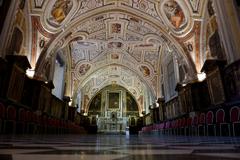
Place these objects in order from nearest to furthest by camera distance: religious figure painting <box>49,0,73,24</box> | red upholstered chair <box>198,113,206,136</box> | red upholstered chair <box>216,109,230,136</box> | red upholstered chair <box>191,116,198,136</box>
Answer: red upholstered chair <box>216,109,230,136</box>
red upholstered chair <box>198,113,206,136</box>
red upholstered chair <box>191,116,198,136</box>
religious figure painting <box>49,0,73,24</box>

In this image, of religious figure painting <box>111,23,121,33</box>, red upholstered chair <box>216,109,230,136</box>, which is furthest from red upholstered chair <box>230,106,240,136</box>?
religious figure painting <box>111,23,121,33</box>

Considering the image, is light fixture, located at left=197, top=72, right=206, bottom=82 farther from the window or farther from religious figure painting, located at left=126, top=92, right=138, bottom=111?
religious figure painting, located at left=126, top=92, right=138, bottom=111

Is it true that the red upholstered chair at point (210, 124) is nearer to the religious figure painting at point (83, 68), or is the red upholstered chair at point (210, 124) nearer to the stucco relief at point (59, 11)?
the stucco relief at point (59, 11)

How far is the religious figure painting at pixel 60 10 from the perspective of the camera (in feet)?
34.2

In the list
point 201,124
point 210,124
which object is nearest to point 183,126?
point 201,124

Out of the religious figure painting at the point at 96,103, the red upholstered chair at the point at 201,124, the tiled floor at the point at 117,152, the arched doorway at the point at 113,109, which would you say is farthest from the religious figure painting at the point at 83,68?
the tiled floor at the point at 117,152

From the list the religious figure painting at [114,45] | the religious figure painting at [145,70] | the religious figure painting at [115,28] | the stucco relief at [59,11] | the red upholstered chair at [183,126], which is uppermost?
the religious figure painting at [115,28]

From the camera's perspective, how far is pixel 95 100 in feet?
95.3

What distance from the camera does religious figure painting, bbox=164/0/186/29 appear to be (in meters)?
10.7

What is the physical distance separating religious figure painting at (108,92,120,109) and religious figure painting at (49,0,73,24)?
18.9 m

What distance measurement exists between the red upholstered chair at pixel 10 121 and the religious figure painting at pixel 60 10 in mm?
5543

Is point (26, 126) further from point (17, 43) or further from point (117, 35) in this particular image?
point (117, 35)

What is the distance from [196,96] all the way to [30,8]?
8720mm

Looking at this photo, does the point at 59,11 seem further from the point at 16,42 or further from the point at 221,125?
the point at 221,125
